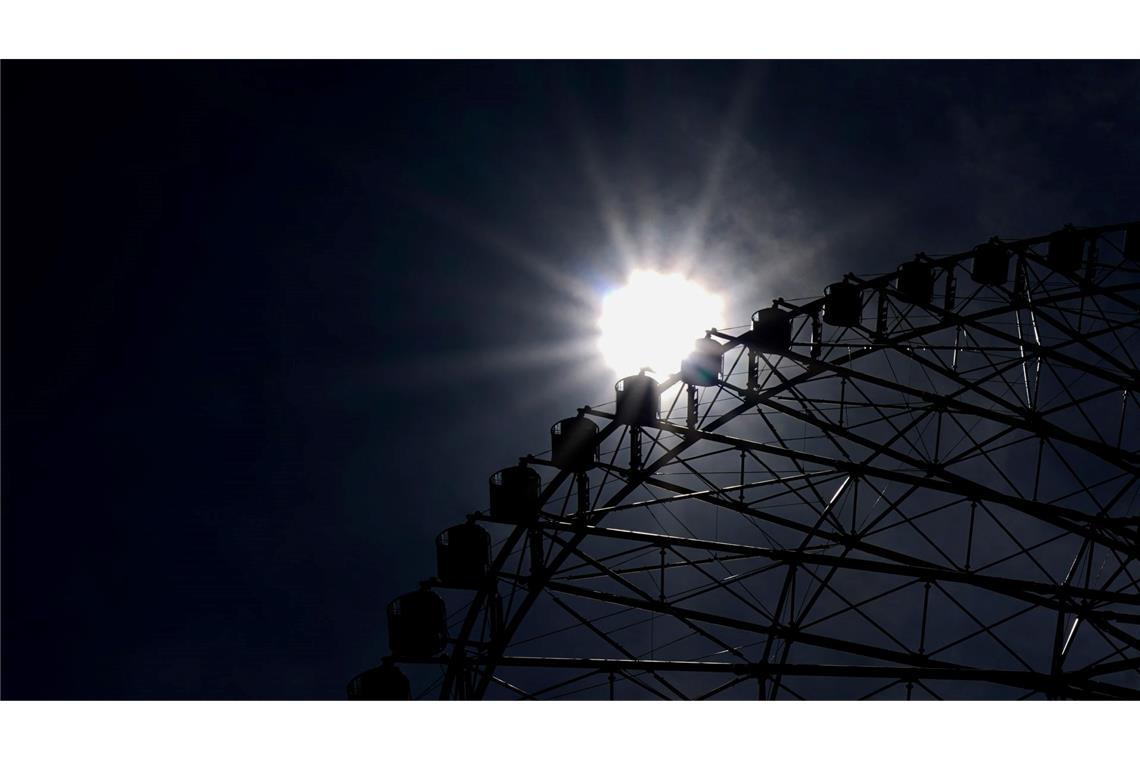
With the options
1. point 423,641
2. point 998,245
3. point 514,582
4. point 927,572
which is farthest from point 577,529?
point 998,245

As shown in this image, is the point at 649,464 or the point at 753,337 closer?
the point at 649,464

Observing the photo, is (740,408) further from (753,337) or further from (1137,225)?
(1137,225)

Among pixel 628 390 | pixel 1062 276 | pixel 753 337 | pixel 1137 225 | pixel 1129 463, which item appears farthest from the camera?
pixel 1062 276

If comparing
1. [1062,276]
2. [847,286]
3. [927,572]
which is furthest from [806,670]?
[1062,276]

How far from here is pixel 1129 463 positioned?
17078 mm

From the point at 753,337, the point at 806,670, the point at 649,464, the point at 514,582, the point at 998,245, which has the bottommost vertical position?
the point at 806,670

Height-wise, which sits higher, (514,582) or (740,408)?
(740,408)

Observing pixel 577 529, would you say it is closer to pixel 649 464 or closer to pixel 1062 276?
pixel 649 464

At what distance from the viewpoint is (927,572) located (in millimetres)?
15695

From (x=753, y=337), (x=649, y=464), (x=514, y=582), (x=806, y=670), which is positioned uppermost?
(x=753, y=337)

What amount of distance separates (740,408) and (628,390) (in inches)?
116

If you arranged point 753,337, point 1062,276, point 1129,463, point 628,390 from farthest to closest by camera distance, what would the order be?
point 1062,276 < point 753,337 < point 628,390 < point 1129,463

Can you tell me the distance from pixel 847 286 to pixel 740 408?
21.1 ft

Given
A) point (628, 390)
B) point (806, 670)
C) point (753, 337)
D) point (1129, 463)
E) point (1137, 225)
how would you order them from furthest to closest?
point (1137, 225) < point (753, 337) < point (628, 390) < point (1129, 463) < point (806, 670)
